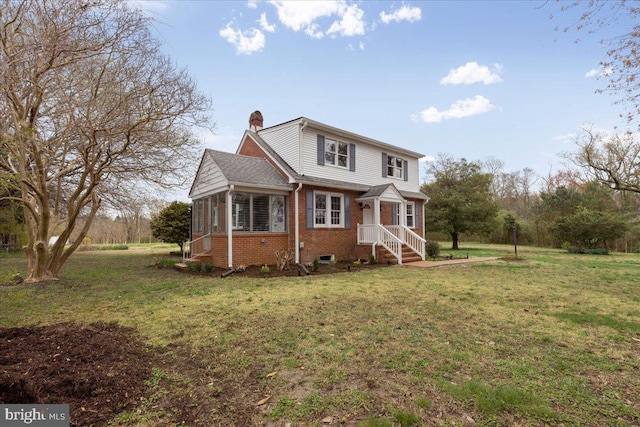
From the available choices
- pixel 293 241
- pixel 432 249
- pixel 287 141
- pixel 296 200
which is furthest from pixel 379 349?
pixel 432 249

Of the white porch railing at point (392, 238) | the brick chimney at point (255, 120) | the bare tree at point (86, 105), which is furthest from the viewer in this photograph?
the brick chimney at point (255, 120)

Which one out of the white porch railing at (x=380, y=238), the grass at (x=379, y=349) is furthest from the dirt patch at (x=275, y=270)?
the grass at (x=379, y=349)

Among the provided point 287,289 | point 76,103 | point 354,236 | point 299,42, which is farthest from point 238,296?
point 299,42

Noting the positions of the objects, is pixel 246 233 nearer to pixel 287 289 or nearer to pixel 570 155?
pixel 287 289

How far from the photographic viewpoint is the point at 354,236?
553 inches

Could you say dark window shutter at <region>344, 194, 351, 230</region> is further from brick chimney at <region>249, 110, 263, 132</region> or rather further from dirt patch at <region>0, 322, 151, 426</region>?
dirt patch at <region>0, 322, 151, 426</region>

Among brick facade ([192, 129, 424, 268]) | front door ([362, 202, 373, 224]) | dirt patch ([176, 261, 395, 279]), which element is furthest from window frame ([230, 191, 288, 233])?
front door ([362, 202, 373, 224])

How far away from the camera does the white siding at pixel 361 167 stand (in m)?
12.8

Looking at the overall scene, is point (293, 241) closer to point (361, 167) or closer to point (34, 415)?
point (361, 167)

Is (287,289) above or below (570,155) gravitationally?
below

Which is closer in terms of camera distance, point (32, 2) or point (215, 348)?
point (215, 348)

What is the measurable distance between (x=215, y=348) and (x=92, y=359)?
126cm

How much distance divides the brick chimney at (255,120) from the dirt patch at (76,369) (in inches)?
503

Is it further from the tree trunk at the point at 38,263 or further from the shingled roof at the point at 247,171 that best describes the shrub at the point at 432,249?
the tree trunk at the point at 38,263
